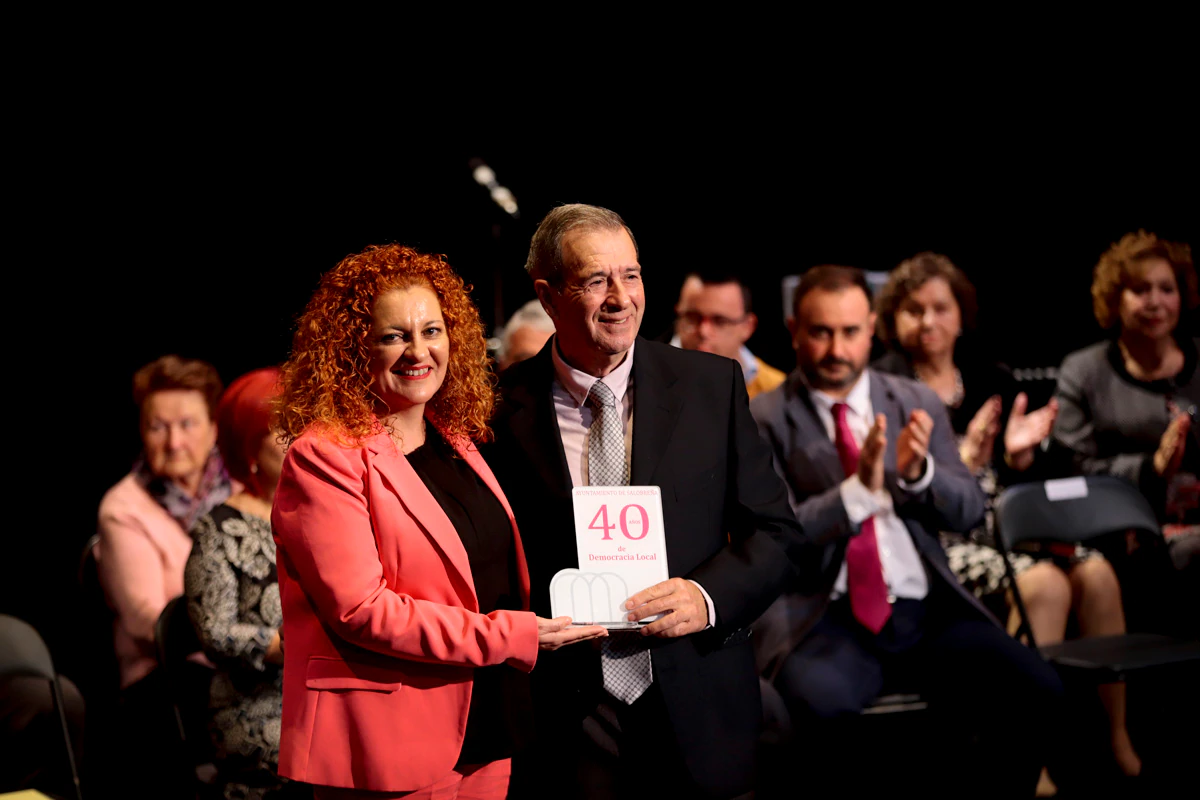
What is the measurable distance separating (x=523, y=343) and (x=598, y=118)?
11.1ft

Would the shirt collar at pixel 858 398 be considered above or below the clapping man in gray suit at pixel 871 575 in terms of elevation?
above

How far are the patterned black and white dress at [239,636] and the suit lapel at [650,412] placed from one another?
49.3 inches

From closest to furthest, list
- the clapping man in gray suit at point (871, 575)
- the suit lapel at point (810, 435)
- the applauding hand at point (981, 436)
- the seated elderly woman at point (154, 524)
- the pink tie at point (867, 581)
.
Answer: the clapping man in gray suit at point (871, 575) < the pink tie at point (867, 581) < the suit lapel at point (810, 435) < the seated elderly woman at point (154, 524) < the applauding hand at point (981, 436)

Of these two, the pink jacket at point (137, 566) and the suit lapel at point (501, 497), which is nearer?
the suit lapel at point (501, 497)

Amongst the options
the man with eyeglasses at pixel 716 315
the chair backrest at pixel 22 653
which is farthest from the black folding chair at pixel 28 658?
the man with eyeglasses at pixel 716 315

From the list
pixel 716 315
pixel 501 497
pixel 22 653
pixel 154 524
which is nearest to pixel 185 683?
pixel 22 653

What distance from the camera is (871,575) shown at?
3158 mm

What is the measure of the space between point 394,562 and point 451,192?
21.6 ft

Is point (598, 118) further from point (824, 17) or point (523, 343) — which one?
point (523, 343)

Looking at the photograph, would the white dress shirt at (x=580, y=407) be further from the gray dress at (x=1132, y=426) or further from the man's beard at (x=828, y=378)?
the gray dress at (x=1132, y=426)

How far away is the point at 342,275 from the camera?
1980 mm

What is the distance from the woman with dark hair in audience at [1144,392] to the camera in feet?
13.9

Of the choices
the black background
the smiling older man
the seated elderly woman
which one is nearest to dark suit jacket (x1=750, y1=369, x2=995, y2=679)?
the smiling older man

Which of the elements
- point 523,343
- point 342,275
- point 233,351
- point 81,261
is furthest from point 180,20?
point 342,275
